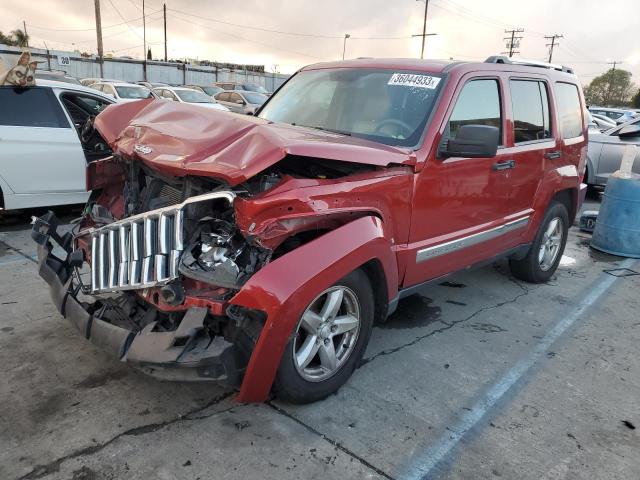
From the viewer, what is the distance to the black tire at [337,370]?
2762 millimetres

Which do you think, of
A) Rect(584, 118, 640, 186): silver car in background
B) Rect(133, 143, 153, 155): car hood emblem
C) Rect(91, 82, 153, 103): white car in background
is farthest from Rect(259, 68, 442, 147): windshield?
Rect(91, 82, 153, 103): white car in background

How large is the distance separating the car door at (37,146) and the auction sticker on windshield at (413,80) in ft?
14.0

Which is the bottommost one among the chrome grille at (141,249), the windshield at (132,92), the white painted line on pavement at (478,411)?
the white painted line on pavement at (478,411)

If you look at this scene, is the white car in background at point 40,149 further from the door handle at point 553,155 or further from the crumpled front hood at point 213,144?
the door handle at point 553,155

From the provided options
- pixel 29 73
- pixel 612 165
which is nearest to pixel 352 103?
pixel 29 73

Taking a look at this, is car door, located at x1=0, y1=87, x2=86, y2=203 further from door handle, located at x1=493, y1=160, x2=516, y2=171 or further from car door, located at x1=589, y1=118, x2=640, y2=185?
car door, located at x1=589, y1=118, x2=640, y2=185

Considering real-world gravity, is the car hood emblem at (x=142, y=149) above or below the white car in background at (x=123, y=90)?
below

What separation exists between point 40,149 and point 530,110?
527 cm

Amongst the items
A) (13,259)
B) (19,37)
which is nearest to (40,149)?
(13,259)

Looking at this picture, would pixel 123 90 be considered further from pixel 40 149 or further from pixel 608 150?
pixel 608 150

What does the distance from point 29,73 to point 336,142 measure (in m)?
4.79

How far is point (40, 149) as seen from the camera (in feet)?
20.0

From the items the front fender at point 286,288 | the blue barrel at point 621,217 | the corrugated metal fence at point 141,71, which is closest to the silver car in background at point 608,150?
the blue barrel at point 621,217

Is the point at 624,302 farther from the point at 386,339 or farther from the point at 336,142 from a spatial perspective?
the point at 336,142
